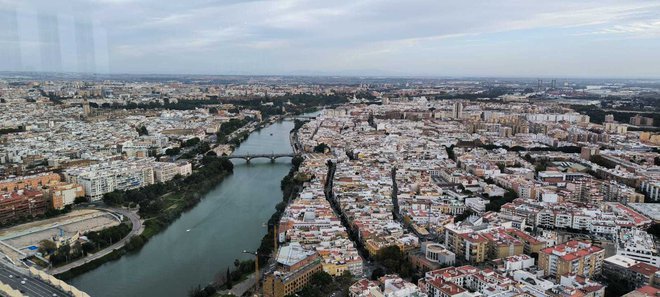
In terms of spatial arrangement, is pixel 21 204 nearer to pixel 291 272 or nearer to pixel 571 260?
pixel 291 272

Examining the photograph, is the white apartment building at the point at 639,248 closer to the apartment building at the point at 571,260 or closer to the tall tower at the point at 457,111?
the apartment building at the point at 571,260

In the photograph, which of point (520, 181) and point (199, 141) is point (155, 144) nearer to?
point (199, 141)

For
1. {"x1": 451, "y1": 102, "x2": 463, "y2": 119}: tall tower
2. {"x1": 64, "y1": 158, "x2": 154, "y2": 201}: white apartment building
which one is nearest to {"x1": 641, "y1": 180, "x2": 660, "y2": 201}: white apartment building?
{"x1": 64, "y1": 158, "x2": 154, "y2": 201}: white apartment building

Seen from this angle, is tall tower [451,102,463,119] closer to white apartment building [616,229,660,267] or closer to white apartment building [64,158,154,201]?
white apartment building [64,158,154,201]

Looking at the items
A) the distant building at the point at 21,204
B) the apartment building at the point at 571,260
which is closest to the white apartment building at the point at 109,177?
the distant building at the point at 21,204

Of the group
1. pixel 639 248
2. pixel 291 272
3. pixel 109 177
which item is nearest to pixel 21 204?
pixel 109 177

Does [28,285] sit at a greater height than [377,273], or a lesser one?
greater
